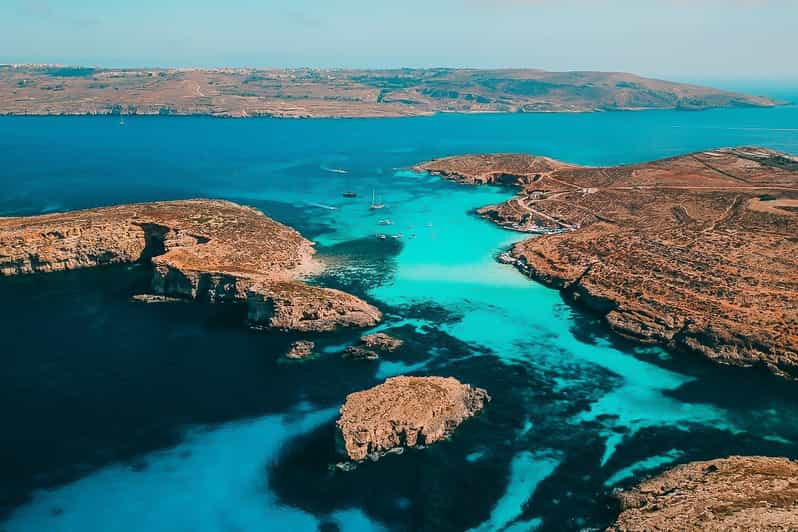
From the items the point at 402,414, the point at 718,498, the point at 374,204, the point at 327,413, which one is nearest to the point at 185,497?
the point at 327,413

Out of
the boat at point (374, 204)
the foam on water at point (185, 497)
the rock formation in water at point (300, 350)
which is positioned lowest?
the foam on water at point (185, 497)

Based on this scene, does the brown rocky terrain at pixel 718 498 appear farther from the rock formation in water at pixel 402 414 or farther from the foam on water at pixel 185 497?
the foam on water at pixel 185 497

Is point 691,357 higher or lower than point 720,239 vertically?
lower

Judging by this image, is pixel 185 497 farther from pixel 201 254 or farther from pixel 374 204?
pixel 374 204

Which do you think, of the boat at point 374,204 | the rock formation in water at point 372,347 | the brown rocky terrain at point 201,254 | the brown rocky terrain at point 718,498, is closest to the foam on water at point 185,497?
the rock formation in water at point 372,347

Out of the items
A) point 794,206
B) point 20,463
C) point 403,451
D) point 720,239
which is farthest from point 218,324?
point 794,206

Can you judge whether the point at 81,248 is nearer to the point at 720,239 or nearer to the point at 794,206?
the point at 720,239
